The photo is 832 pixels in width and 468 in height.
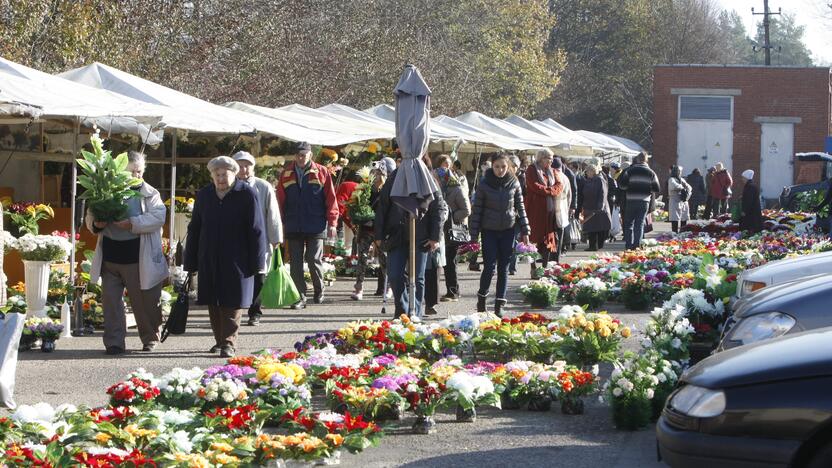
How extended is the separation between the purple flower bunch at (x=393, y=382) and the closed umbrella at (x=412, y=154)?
4286mm

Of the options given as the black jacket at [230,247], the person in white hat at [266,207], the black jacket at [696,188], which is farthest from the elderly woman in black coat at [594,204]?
the black jacket at [230,247]

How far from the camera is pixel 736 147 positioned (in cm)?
5022

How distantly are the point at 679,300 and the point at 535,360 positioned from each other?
3.98 ft

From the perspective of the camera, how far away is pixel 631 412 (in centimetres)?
796

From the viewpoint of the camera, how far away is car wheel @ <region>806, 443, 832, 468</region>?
5071mm

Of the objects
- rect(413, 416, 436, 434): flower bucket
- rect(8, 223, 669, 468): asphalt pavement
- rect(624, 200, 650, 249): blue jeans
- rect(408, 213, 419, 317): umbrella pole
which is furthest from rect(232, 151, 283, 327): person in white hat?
rect(624, 200, 650, 249): blue jeans

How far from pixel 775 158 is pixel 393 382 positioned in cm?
4404

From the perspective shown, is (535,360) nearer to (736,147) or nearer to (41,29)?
(41,29)

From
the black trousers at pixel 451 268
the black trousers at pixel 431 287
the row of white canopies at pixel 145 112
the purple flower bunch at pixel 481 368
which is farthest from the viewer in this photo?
the black trousers at pixel 451 268

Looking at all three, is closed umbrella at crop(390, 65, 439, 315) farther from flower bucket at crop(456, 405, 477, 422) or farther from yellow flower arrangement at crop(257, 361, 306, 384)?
flower bucket at crop(456, 405, 477, 422)

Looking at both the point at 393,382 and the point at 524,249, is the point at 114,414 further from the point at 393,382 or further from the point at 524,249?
the point at 524,249

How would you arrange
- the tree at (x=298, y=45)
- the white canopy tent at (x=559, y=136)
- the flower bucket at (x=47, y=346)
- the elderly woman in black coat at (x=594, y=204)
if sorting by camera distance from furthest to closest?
the white canopy tent at (x=559, y=136)
the elderly woman in black coat at (x=594, y=204)
the tree at (x=298, y=45)
the flower bucket at (x=47, y=346)

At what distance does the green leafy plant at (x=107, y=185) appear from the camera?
10695 mm

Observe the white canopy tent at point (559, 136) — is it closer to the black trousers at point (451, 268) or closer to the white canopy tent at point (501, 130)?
the white canopy tent at point (501, 130)
